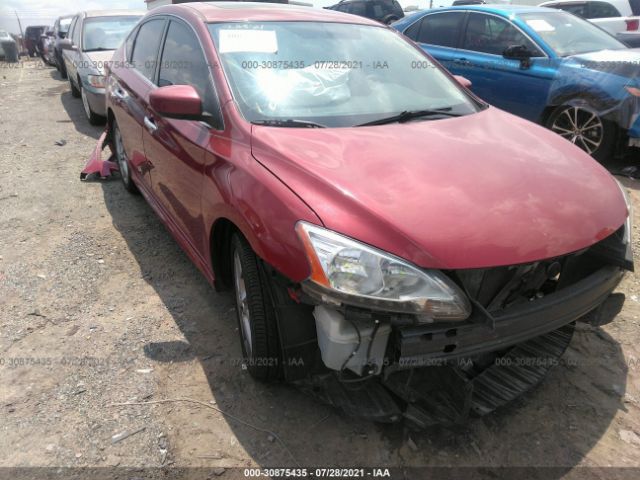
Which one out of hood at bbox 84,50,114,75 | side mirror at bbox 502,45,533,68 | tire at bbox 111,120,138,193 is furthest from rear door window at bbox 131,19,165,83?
side mirror at bbox 502,45,533,68

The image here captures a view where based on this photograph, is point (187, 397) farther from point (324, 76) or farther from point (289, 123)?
point (324, 76)

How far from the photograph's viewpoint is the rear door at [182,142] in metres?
2.60

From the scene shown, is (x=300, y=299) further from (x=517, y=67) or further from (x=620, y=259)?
(x=517, y=67)

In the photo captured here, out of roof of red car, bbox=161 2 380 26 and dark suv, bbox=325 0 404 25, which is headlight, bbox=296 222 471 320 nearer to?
roof of red car, bbox=161 2 380 26

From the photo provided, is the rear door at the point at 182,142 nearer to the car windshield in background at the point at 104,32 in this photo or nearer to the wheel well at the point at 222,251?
the wheel well at the point at 222,251

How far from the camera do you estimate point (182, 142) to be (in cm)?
277

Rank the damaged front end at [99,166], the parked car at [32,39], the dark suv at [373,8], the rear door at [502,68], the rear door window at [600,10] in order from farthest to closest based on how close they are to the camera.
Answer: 1. the parked car at [32,39]
2. the dark suv at [373,8]
3. the rear door window at [600,10]
4. the rear door at [502,68]
5. the damaged front end at [99,166]

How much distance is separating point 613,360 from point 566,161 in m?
1.11

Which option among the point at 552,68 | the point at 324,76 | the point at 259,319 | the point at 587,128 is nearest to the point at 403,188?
the point at 259,319

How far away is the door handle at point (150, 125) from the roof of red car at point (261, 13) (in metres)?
0.75

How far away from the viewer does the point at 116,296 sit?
322cm

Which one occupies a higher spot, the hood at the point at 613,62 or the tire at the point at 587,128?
the hood at the point at 613,62

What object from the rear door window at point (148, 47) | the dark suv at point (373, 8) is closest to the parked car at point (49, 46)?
the dark suv at point (373, 8)

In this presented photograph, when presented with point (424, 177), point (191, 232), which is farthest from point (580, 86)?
point (191, 232)
